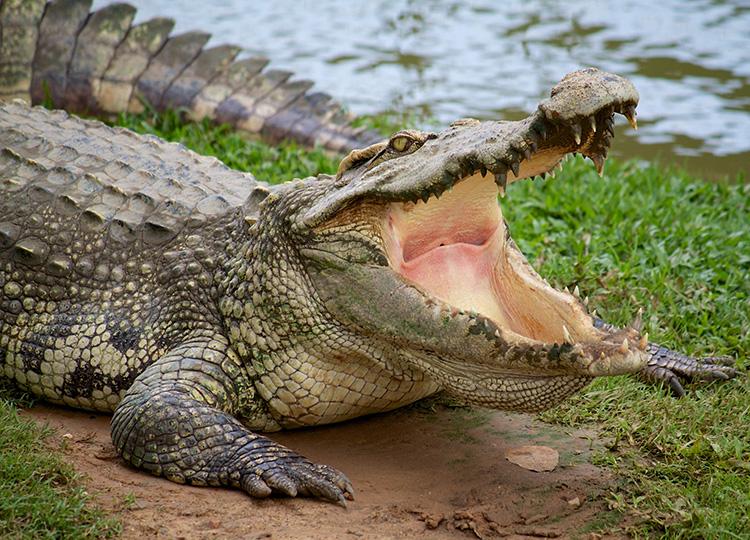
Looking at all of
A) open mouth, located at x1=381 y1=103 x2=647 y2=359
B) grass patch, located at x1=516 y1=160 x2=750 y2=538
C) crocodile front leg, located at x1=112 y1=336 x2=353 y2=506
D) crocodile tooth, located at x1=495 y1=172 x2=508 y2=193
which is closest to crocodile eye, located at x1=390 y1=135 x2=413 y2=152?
open mouth, located at x1=381 y1=103 x2=647 y2=359

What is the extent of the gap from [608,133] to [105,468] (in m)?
2.08

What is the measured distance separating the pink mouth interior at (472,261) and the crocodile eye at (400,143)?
0.20m

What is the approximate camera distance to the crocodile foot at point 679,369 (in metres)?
4.28

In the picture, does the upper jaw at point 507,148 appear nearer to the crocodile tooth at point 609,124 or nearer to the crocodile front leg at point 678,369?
the crocodile tooth at point 609,124

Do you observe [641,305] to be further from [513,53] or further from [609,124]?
[513,53]

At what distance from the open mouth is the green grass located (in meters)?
0.62

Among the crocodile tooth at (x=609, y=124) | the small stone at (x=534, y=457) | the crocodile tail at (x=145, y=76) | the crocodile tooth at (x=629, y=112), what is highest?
the crocodile tooth at (x=629, y=112)

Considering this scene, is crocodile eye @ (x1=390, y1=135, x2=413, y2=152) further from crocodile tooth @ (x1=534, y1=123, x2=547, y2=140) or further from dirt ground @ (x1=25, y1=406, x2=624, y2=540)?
dirt ground @ (x1=25, y1=406, x2=624, y2=540)

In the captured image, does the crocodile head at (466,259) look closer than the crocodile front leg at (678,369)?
Yes

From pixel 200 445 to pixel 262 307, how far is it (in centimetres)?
59

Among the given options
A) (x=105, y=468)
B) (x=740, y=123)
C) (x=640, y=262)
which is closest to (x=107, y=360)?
(x=105, y=468)

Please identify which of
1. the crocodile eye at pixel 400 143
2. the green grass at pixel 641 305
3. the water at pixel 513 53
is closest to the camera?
the green grass at pixel 641 305

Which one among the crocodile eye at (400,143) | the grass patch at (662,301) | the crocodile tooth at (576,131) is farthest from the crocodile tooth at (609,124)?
the grass patch at (662,301)

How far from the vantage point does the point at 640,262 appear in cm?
538
